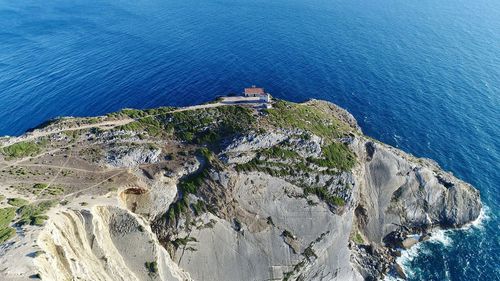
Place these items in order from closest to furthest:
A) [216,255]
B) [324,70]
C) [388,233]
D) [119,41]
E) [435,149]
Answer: [216,255], [388,233], [435,149], [324,70], [119,41]

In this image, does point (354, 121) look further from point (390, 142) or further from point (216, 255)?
point (216, 255)

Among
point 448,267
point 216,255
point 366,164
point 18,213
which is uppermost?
point 18,213

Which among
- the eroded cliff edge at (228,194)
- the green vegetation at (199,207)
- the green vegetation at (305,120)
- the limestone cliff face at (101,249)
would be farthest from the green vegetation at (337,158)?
the limestone cliff face at (101,249)

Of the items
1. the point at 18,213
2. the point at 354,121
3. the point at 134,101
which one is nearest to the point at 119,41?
the point at 134,101

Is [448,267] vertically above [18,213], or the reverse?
[18,213]

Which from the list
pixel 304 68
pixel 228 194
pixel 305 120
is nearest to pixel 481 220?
pixel 305 120

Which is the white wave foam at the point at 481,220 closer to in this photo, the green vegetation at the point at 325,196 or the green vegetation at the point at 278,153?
the green vegetation at the point at 325,196

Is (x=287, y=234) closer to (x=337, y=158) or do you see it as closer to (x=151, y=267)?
(x=337, y=158)
